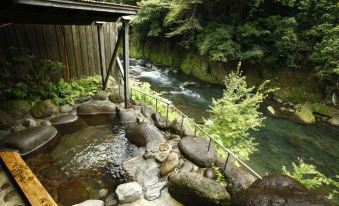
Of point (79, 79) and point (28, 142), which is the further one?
point (79, 79)

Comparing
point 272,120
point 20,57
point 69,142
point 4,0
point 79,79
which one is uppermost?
point 4,0

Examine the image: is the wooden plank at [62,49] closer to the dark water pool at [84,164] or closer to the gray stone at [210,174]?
the dark water pool at [84,164]

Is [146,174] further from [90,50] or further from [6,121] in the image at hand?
[90,50]

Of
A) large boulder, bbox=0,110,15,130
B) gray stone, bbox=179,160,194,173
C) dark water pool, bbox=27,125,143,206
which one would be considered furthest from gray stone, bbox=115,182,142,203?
large boulder, bbox=0,110,15,130

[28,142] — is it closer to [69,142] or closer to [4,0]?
[69,142]

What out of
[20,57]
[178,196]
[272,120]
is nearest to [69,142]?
[20,57]

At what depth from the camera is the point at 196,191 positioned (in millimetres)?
4148

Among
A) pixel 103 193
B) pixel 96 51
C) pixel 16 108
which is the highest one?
pixel 96 51

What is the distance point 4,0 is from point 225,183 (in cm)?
537

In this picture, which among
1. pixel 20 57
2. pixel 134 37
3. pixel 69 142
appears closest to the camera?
pixel 69 142

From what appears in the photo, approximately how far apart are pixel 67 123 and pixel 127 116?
180cm

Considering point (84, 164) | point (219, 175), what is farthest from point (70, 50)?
point (219, 175)

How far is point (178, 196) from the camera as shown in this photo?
4414mm

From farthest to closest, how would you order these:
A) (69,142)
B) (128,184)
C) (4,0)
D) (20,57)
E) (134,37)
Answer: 1. (134,37)
2. (20,57)
3. (69,142)
4. (128,184)
5. (4,0)
